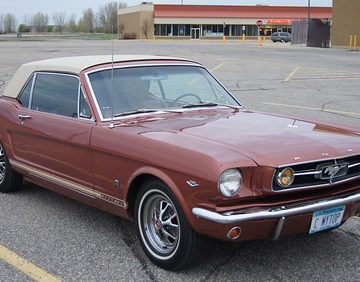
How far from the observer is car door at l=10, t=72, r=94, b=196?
4277 millimetres

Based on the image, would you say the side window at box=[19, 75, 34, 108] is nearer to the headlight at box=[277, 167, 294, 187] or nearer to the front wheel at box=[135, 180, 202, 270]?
the front wheel at box=[135, 180, 202, 270]

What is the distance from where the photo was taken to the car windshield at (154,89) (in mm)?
4375

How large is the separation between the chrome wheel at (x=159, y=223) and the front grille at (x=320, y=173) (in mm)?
782

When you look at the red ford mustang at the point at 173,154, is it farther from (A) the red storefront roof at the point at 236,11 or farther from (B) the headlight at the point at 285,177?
(A) the red storefront roof at the point at 236,11

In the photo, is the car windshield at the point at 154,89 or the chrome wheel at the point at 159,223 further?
the car windshield at the point at 154,89

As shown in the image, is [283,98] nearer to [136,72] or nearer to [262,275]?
[136,72]

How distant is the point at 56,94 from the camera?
16.0 ft

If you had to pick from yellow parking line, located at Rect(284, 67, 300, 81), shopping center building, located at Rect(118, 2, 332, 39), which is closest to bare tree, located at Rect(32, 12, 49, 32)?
shopping center building, located at Rect(118, 2, 332, 39)

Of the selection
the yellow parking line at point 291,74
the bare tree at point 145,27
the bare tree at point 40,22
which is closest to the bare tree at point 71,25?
the bare tree at point 40,22

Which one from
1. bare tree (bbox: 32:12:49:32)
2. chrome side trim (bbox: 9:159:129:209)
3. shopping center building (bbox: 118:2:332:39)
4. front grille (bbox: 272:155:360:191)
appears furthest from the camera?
bare tree (bbox: 32:12:49:32)

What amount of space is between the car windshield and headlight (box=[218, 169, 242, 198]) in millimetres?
1365

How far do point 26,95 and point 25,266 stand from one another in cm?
216

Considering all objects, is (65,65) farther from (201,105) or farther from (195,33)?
(195,33)

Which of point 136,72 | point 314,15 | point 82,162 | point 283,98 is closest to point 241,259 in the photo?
point 82,162
